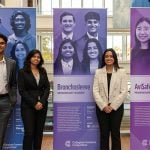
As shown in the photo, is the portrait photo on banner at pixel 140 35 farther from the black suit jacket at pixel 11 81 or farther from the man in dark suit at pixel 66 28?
Result: the black suit jacket at pixel 11 81

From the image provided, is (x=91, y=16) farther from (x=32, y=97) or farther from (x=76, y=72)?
(x=32, y=97)

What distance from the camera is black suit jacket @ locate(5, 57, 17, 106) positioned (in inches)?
184

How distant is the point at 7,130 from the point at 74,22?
174 centimetres

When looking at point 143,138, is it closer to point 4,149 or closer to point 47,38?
point 4,149

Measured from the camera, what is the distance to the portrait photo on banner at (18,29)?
491 cm

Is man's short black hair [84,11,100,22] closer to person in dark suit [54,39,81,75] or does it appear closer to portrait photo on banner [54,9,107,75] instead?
portrait photo on banner [54,9,107,75]

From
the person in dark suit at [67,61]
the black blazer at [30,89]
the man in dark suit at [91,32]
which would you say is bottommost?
the black blazer at [30,89]

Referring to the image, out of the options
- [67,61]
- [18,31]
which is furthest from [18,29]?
[67,61]

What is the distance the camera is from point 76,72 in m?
4.97

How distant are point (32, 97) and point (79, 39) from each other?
101cm

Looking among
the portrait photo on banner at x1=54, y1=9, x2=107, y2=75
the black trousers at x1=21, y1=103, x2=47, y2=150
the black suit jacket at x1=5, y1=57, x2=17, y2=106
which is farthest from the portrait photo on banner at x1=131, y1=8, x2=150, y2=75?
the black suit jacket at x1=5, y1=57, x2=17, y2=106

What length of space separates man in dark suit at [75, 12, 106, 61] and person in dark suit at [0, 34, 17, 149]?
90 centimetres

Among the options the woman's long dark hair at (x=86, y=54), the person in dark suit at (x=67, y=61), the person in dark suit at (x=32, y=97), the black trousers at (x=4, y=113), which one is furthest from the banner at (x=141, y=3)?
the black trousers at (x=4, y=113)

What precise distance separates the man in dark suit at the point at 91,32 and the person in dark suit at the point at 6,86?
2.96 ft
